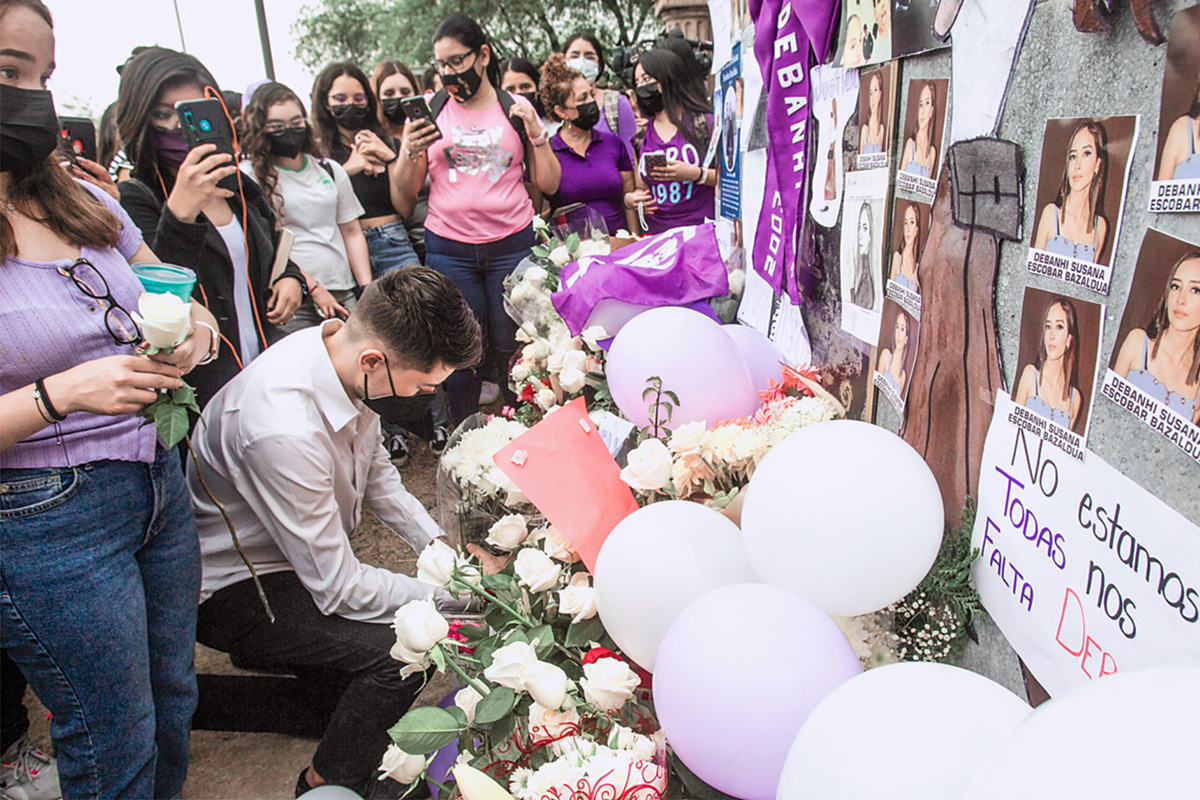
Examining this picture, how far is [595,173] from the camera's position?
12.0 ft

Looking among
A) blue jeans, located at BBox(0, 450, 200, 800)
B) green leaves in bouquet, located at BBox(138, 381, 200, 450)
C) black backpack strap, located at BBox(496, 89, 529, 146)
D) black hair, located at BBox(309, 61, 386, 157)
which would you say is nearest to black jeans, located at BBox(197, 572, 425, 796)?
blue jeans, located at BBox(0, 450, 200, 800)

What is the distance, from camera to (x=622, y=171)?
150 inches

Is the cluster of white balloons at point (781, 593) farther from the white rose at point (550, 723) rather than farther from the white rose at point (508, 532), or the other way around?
the white rose at point (508, 532)

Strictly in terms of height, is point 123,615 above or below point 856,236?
below

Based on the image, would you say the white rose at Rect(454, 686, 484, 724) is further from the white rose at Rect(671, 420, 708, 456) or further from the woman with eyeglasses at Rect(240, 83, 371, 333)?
the woman with eyeglasses at Rect(240, 83, 371, 333)

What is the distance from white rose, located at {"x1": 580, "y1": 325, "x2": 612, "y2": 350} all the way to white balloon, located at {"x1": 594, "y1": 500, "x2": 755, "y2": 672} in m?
0.96

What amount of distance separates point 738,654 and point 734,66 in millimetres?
1941

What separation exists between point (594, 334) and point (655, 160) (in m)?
1.12

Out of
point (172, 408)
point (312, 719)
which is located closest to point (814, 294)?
point (172, 408)

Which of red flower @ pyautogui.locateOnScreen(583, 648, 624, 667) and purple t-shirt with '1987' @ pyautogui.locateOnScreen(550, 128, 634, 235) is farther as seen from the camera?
purple t-shirt with '1987' @ pyautogui.locateOnScreen(550, 128, 634, 235)

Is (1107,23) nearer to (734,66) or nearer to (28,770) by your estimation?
(734,66)

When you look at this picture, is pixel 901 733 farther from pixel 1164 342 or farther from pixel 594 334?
pixel 594 334

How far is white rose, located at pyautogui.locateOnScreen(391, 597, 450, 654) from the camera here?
964 millimetres

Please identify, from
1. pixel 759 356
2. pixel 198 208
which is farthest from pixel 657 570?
pixel 198 208
